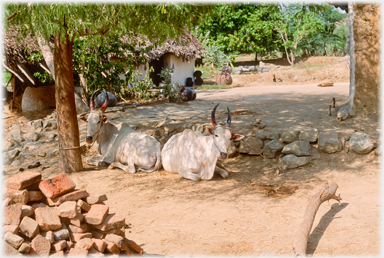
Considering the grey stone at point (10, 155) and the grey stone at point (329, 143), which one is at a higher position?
the grey stone at point (329, 143)

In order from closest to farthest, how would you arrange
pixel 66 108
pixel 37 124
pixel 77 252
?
pixel 77 252, pixel 66 108, pixel 37 124

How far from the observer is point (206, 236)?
3840mm

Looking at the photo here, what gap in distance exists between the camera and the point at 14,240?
2828mm

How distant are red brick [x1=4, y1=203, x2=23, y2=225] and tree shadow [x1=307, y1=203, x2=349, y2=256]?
8.71 feet

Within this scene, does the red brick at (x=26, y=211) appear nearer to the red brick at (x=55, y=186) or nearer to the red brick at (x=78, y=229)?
the red brick at (x=55, y=186)

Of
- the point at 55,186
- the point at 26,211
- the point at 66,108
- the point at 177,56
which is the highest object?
the point at 177,56

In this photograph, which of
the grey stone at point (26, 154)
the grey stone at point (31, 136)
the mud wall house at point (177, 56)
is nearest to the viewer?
the grey stone at point (26, 154)

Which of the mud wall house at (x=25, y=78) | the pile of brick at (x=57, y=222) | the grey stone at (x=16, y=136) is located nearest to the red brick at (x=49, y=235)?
the pile of brick at (x=57, y=222)

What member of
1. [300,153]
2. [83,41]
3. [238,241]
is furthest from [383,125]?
[83,41]

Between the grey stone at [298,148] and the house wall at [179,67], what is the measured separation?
36.5 ft

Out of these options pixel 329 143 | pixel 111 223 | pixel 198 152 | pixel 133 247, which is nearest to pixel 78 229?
pixel 111 223

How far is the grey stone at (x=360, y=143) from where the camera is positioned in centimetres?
615

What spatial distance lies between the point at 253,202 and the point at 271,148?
205cm

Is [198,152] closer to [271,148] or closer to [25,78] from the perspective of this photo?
[271,148]
